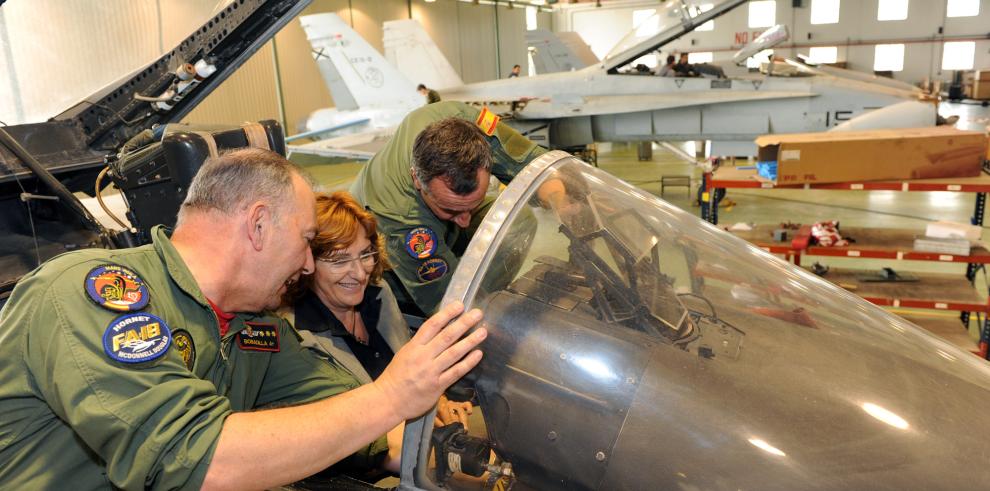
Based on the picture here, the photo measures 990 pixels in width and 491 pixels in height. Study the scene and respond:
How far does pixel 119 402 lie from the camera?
1.05m

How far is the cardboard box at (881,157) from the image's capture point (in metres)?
4.48

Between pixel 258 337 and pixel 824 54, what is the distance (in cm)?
2696

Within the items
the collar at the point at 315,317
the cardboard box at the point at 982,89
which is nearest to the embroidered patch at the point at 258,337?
the collar at the point at 315,317

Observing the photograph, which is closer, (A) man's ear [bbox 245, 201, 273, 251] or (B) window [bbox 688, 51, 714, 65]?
(A) man's ear [bbox 245, 201, 273, 251]

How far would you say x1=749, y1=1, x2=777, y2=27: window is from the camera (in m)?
24.3

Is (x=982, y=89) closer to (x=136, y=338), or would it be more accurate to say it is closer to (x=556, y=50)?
(x=556, y=50)

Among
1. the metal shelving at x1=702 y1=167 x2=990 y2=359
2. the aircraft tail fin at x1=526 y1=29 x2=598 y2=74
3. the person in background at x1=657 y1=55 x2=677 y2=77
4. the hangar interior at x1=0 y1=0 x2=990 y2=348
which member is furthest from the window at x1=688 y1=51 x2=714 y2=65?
the metal shelving at x1=702 y1=167 x2=990 y2=359

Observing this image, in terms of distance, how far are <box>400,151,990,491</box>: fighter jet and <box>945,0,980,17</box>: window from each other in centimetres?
2597

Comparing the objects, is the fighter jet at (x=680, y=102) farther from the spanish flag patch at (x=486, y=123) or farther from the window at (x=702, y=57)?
the window at (x=702, y=57)

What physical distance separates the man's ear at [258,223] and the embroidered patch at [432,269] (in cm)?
99

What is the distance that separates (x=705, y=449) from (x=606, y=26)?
1157 inches

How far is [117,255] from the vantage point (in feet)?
4.42

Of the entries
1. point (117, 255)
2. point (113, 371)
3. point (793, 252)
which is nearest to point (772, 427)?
point (113, 371)

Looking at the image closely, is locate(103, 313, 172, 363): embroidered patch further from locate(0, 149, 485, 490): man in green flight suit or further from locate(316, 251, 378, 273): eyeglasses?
locate(316, 251, 378, 273): eyeglasses
